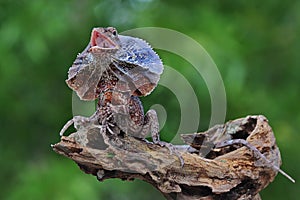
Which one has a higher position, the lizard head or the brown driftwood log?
the lizard head

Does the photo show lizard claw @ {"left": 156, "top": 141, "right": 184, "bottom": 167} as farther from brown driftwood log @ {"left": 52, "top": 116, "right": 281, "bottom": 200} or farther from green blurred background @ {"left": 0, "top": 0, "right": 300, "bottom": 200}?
green blurred background @ {"left": 0, "top": 0, "right": 300, "bottom": 200}

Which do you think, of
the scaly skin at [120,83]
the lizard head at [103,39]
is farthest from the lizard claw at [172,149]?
the lizard head at [103,39]

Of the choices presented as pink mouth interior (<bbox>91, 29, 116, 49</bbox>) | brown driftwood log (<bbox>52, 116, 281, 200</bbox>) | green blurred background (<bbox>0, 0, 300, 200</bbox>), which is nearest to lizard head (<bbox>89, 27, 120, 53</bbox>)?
pink mouth interior (<bbox>91, 29, 116, 49</bbox>)

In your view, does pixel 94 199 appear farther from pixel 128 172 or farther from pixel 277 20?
pixel 277 20

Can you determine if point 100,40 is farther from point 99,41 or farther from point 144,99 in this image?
point 144,99

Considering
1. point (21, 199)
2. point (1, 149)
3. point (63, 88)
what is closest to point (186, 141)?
point (21, 199)

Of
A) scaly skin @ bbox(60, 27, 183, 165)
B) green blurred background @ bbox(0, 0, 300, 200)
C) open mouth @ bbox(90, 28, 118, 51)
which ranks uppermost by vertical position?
open mouth @ bbox(90, 28, 118, 51)
